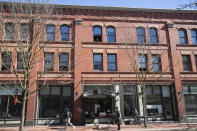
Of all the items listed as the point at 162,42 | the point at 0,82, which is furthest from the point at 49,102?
the point at 162,42

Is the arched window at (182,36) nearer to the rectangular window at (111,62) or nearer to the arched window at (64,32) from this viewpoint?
the rectangular window at (111,62)

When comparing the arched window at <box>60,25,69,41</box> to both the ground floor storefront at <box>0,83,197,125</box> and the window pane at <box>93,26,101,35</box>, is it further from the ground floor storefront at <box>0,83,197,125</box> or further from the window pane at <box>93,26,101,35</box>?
the ground floor storefront at <box>0,83,197,125</box>

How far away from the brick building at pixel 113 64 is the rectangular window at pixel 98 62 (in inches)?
4.2

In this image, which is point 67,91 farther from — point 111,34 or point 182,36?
point 182,36

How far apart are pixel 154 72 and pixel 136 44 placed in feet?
11.7

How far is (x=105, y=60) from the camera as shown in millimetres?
19328

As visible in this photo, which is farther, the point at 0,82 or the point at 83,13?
the point at 83,13

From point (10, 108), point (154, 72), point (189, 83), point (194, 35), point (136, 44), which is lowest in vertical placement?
point (10, 108)

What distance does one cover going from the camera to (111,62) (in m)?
19.6

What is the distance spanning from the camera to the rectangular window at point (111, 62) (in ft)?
63.7

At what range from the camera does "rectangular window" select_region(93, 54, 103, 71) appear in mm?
19234

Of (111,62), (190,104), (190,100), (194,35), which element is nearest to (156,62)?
(111,62)

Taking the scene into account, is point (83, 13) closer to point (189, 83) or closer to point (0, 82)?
point (0, 82)

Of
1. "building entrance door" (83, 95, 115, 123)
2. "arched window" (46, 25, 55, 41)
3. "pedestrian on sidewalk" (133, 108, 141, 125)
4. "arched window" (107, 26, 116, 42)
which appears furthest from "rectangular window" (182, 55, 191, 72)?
"arched window" (46, 25, 55, 41)
